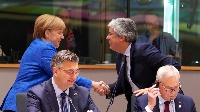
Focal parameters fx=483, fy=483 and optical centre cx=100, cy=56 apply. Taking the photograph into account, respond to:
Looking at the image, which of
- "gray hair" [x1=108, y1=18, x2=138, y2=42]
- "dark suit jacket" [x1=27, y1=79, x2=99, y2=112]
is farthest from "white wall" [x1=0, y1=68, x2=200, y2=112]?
"dark suit jacket" [x1=27, y1=79, x2=99, y2=112]

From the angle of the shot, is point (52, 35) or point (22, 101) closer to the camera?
point (22, 101)

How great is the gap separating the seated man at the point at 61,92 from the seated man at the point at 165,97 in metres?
0.45

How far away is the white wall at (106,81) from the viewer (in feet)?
21.6

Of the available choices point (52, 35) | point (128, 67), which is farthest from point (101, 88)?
point (52, 35)

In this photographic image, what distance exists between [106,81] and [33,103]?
363 centimetres

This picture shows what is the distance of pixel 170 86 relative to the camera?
11.6 feet

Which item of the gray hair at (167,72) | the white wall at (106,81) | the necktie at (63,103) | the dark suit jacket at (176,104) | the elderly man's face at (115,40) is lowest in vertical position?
the white wall at (106,81)

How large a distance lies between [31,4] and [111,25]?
350cm

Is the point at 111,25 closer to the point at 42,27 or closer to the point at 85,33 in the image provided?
the point at 42,27

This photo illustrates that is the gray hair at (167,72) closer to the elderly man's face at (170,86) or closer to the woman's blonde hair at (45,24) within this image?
the elderly man's face at (170,86)

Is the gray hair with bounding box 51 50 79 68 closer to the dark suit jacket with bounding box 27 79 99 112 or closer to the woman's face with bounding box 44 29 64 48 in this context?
the dark suit jacket with bounding box 27 79 99 112

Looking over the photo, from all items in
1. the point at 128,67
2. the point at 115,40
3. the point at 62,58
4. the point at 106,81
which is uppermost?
the point at 115,40

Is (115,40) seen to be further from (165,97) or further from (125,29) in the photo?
(165,97)

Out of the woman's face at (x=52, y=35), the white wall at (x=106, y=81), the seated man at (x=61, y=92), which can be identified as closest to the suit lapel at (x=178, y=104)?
the seated man at (x=61, y=92)
